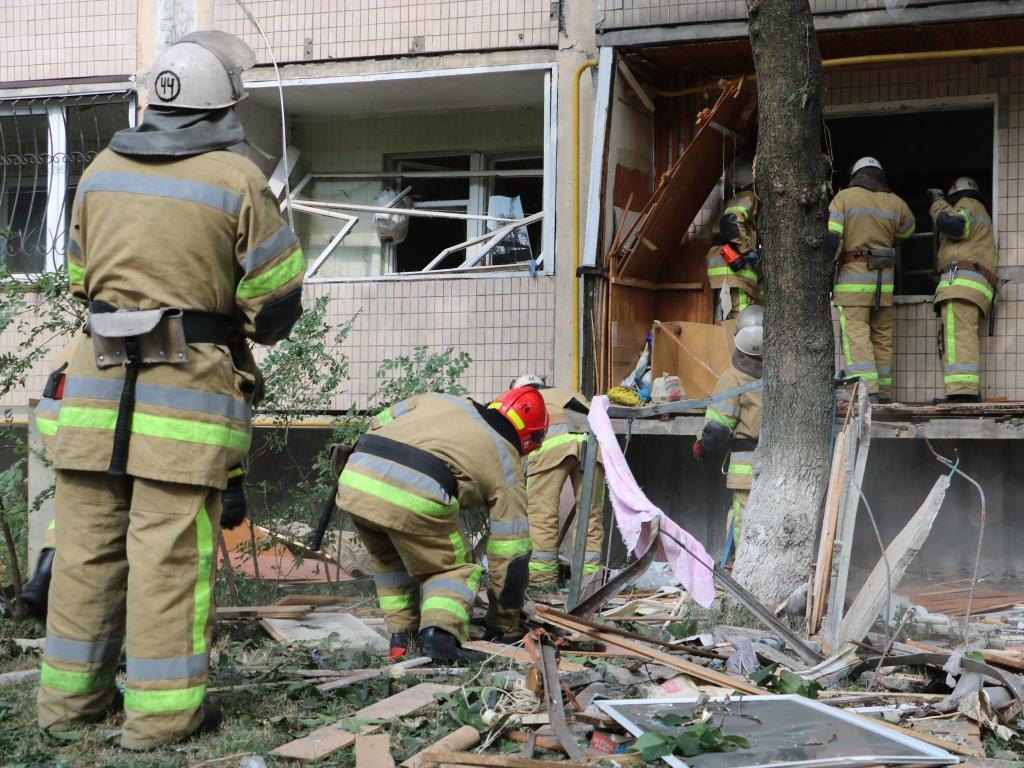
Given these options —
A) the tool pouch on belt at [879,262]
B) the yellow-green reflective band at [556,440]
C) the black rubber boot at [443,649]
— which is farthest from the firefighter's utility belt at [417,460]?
the tool pouch on belt at [879,262]

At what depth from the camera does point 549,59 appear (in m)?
9.15

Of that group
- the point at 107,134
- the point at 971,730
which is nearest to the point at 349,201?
the point at 107,134

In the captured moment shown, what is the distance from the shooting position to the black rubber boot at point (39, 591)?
4.12m

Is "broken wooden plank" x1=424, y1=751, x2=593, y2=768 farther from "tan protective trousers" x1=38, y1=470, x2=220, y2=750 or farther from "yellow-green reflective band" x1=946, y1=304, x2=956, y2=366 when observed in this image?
"yellow-green reflective band" x1=946, y1=304, x2=956, y2=366

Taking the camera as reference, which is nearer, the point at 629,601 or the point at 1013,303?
the point at 629,601

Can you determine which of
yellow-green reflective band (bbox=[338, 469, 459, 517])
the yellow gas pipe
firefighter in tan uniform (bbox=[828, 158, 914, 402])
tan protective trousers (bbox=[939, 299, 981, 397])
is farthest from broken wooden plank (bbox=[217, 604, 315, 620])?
tan protective trousers (bbox=[939, 299, 981, 397])

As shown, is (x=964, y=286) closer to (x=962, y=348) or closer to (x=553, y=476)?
(x=962, y=348)

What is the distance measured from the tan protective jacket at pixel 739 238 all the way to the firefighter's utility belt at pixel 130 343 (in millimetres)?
5582

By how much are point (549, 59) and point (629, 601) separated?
4.52 m

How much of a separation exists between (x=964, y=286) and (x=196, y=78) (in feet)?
19.2

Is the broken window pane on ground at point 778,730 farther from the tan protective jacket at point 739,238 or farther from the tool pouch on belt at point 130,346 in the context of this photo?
the tan protective jacket at point 739,238

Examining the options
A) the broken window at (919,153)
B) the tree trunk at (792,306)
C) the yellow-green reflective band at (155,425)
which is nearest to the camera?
the yellow-green reflective band at (155,425)

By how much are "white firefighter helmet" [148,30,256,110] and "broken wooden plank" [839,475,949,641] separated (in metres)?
2.96

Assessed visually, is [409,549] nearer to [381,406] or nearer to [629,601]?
[629,601]
